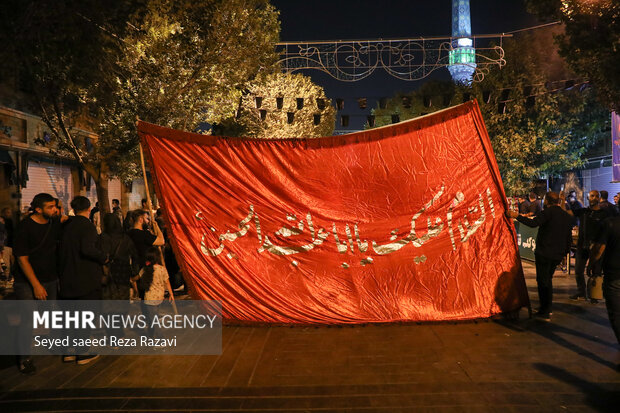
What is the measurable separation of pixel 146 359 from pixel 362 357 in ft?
8.00

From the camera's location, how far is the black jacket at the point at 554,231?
6656mm

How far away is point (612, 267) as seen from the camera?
4.98 metres

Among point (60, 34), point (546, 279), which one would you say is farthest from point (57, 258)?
point (546, 279)

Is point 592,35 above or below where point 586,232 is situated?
above

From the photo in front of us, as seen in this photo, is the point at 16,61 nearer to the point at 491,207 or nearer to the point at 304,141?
the point at 304,141

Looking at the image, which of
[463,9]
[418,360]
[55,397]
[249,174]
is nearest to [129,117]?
[249,174]

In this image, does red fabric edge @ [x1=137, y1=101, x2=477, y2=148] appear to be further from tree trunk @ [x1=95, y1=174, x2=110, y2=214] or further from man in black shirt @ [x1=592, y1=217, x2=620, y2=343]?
tree trunk @ [x1=95, y1=174, x2=110, y2=214]

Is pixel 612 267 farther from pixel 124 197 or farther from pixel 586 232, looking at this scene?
pixel 124 197

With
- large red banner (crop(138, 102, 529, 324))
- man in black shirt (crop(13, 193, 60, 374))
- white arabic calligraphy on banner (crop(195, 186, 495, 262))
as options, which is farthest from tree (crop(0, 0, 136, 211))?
white arabic calligraphy on banner (crop(195, 186, 495, 262))

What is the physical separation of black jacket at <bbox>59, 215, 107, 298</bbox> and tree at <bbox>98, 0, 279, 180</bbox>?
6.85 metres

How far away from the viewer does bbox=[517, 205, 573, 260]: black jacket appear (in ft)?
21.8

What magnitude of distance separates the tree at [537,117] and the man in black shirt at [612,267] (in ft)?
60.7

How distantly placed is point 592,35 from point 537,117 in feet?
49.8

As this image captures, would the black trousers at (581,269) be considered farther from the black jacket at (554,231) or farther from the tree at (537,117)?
the tree at (537,117)
